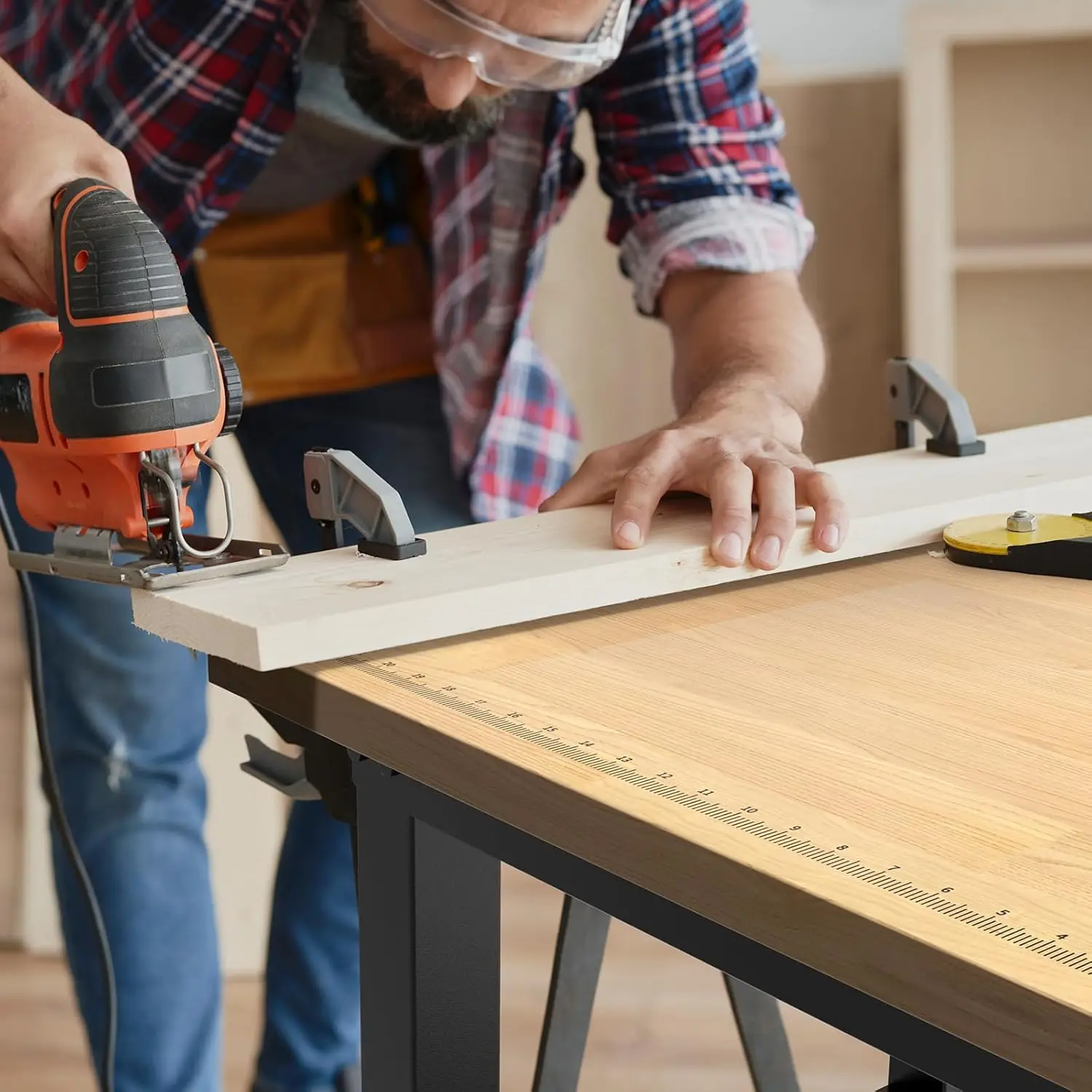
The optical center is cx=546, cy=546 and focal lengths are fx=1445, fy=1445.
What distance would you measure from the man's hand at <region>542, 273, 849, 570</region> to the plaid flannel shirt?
1.9 inches

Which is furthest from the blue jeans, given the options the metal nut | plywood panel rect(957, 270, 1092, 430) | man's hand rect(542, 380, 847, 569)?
plywood panel rect(957, 270, 1092, 430)

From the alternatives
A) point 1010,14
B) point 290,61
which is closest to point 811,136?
point 1010,14

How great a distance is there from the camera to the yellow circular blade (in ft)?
2.96

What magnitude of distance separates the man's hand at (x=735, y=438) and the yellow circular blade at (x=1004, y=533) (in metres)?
0.08

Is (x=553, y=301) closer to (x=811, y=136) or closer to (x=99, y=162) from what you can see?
(x=811, y=136)

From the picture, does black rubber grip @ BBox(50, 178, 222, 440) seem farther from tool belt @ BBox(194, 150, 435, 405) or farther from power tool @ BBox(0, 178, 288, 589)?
tool belt @ BBox(194, 150, 435, 405)

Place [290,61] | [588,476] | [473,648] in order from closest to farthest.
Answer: [473,648] < [588,476] < [290,61]

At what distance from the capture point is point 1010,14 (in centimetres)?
252

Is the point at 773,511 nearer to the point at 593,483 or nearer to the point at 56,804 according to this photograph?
the point at 593,483

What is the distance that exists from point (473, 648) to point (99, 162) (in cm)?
41

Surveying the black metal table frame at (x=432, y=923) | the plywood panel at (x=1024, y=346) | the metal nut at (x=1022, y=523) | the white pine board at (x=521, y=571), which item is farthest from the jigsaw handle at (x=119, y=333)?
the plywood panel at (x=1024, y=346)

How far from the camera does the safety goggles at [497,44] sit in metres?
1.10

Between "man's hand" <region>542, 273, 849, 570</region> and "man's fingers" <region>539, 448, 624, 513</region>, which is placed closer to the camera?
"man's hand" <region>542, 273, 849, 570</region>

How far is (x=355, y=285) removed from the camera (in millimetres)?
1602
